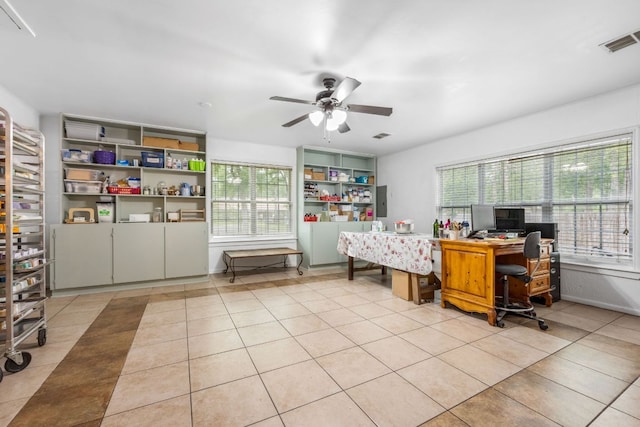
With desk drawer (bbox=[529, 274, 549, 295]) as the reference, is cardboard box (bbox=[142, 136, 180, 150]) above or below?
above

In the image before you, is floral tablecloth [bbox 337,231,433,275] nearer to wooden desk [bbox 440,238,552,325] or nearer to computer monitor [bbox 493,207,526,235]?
wooden desk [bbox 440,238,552,325]

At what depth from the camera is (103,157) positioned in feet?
14.2

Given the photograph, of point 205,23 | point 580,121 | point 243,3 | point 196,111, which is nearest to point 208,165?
point 196,111

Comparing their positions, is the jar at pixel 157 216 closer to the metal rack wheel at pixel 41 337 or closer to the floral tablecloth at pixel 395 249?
the metal rack wheel at pixel 41 337

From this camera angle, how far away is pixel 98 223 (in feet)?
13.9

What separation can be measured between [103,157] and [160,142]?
0.84 metres

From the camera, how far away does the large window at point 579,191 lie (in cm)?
339

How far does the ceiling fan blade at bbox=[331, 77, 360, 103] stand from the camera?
2.52 metres

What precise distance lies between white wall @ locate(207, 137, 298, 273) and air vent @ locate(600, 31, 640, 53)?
195 inches

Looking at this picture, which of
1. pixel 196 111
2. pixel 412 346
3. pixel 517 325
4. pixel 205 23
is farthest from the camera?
pixel 196 111

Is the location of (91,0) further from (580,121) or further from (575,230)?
(575,230)

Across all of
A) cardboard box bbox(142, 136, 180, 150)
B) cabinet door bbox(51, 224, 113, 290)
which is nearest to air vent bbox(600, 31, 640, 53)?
cardboard box bbox(142, 136, 180, 150)

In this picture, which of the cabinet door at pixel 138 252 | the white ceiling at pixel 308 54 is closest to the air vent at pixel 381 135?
the white ceiling at pixel 308 54

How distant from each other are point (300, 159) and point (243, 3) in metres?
4.18
